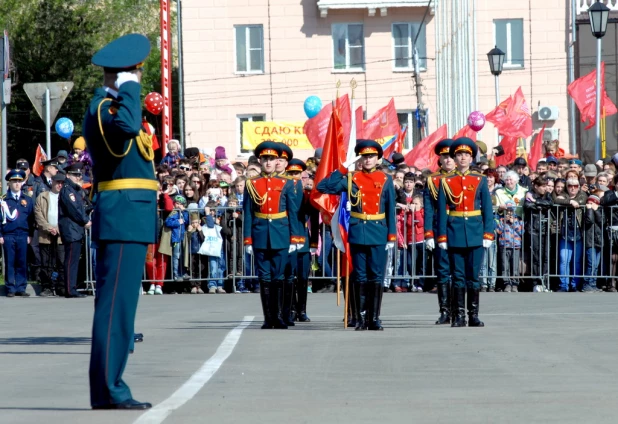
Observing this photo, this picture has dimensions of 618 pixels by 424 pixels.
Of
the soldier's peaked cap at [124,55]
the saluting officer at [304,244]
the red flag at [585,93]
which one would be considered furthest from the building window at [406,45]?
the soldier's peaked cap at [124,55]

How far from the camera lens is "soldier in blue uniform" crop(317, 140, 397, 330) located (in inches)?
573

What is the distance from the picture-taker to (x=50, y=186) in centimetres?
2278

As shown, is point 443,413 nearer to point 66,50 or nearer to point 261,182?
point 261,182

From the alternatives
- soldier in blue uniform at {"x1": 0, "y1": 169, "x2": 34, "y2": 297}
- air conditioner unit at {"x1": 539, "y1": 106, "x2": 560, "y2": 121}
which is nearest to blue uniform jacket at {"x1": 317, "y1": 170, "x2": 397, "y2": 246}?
soldier in blue uniform at {"x1": 0, "y1": 169, "x2": 34, "y2": 297}

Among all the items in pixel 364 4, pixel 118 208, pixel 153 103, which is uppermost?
pixel 364 4

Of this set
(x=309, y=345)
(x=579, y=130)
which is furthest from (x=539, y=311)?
(x=579, y=130)

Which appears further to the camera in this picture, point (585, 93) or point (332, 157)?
point (585, 93)

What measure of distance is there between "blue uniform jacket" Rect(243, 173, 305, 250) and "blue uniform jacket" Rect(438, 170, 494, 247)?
5.02ft

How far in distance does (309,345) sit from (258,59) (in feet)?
117

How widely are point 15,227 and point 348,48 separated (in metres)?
26.8

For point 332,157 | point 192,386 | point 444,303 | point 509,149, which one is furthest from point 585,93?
point 192,386

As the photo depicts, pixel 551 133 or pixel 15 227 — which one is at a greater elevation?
pixel 551 133

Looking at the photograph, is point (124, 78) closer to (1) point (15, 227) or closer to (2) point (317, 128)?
(1) point (15, 227)

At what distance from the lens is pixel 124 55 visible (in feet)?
27.3
